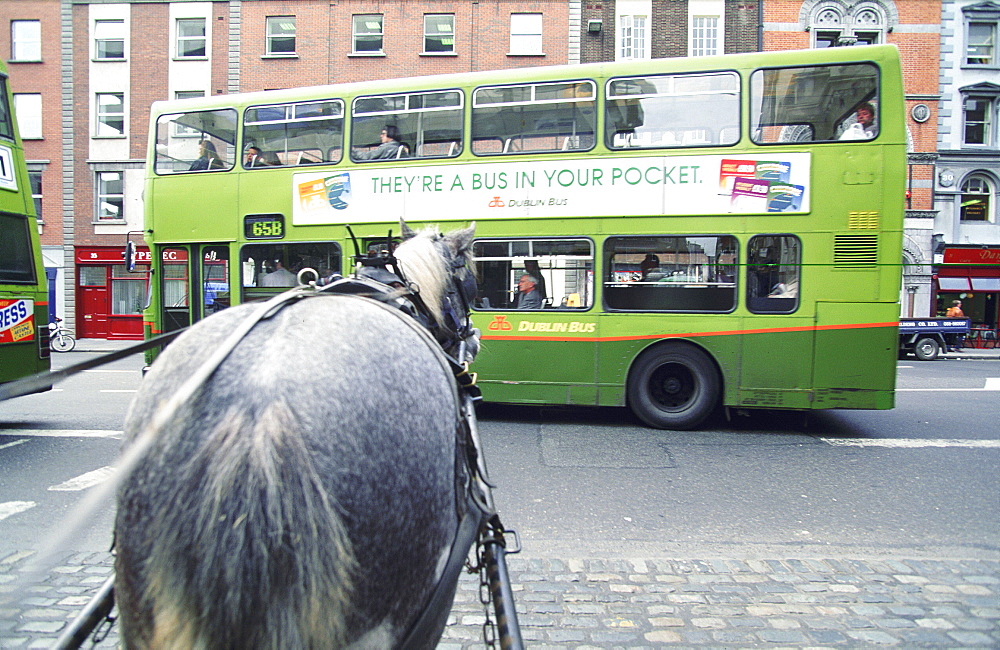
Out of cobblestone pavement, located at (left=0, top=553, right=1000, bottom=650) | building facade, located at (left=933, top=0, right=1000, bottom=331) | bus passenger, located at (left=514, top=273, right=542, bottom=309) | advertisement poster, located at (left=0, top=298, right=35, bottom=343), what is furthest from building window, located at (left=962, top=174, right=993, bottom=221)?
advertisement poster, located at (left=0, top=298, right=35, bottom=343)

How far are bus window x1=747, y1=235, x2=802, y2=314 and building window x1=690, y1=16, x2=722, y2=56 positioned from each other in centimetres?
1838

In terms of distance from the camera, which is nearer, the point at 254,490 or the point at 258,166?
the point at 254,490

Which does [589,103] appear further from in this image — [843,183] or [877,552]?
[877,552]

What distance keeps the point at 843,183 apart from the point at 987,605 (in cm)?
479

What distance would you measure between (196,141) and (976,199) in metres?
27.2

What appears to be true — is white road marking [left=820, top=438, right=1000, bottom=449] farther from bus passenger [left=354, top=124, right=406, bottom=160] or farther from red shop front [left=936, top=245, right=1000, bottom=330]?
red shop front [left=936, top=245, right=1000, bottom=330]

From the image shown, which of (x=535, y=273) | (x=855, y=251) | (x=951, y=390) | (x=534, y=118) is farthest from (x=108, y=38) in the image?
(x=951, y=390)

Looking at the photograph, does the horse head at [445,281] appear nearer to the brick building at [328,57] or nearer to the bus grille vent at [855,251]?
the bus grille vent at [855,251]

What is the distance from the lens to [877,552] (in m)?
3.59

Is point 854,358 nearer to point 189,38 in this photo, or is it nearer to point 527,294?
point 527,294

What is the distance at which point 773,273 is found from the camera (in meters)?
6.71

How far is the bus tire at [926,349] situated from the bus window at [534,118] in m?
14.9

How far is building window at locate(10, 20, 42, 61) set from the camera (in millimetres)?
22734

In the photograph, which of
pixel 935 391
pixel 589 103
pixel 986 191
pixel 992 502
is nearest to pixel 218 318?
pixel 992 502
